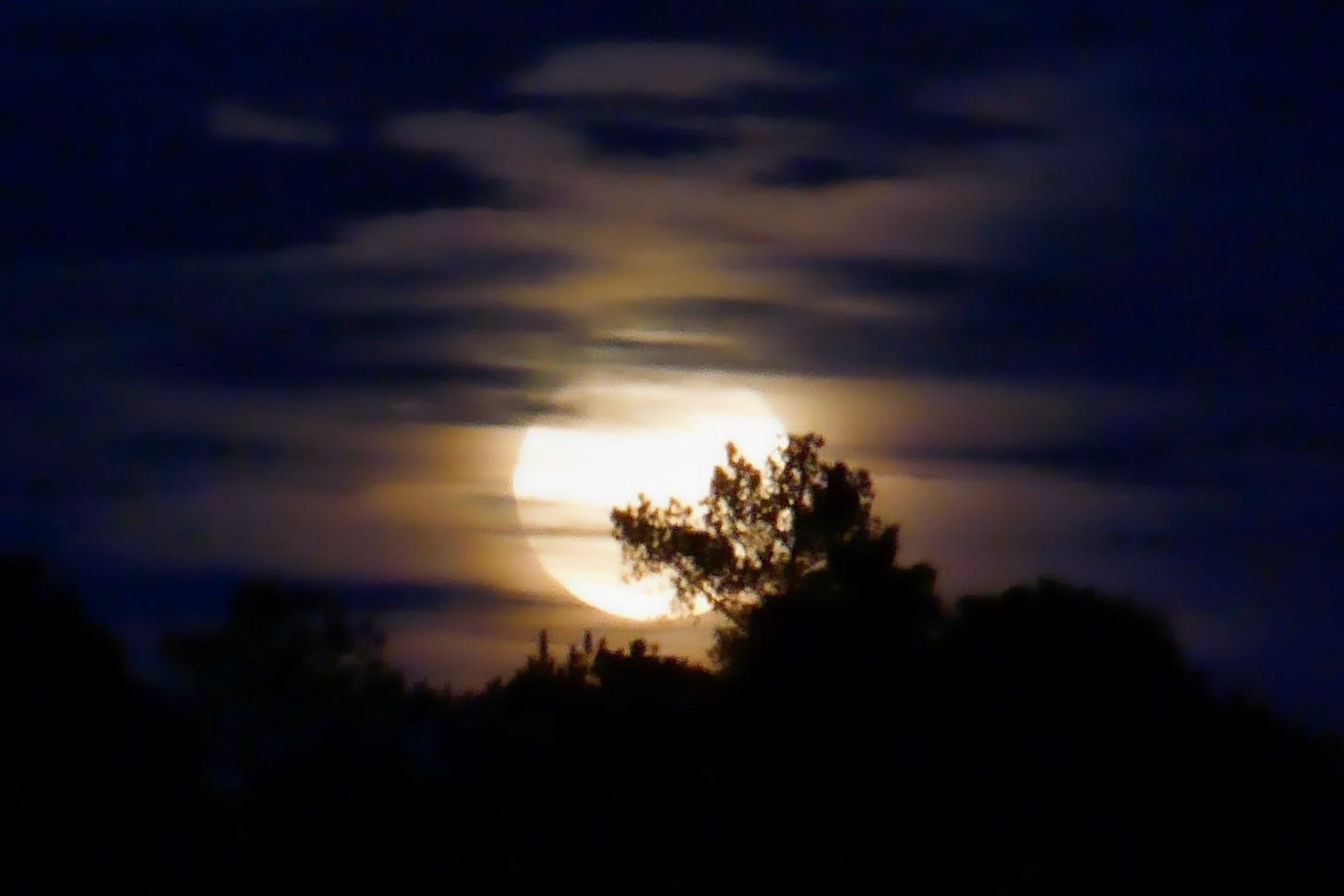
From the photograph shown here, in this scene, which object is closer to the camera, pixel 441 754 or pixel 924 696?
pixel 924 696

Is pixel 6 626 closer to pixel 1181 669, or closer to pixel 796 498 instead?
pixel 1181 669

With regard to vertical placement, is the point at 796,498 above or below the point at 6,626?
above

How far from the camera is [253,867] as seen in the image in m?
29.8

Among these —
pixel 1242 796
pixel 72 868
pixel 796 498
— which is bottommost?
pixel 72 868

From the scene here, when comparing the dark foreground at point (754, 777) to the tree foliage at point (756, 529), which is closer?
the dark foreground at point (754, 777)

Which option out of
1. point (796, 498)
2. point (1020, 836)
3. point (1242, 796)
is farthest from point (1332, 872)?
point (796, 498)

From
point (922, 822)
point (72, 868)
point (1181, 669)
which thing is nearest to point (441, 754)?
point (72, 868)

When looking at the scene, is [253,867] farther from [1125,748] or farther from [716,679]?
[1125,748]

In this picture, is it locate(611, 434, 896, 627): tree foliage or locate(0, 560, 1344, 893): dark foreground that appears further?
locate(611, 434, 896, 627): tree foliage

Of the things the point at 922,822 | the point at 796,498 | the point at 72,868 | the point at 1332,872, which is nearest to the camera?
the point at 1332,872

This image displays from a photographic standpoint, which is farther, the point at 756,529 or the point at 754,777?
the point at 756,529

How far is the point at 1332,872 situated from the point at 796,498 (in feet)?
154

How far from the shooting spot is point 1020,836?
85.4 feet

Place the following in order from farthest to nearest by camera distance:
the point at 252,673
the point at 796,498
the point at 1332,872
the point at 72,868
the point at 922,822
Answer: the point at 252,673 → the point at 796,498 → the point at 72,868 → the point at 922,822 → the point at 1332,872
